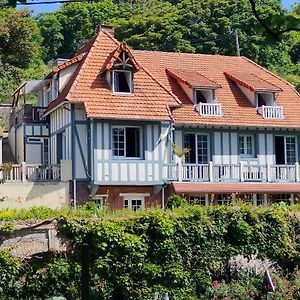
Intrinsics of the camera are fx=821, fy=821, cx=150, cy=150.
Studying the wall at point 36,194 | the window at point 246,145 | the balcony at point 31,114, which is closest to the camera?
the wall at point 36,194

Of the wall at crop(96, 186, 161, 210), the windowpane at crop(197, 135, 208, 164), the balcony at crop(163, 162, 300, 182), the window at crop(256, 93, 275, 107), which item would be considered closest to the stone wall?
the wall at crop(96, 186, 161, 210)

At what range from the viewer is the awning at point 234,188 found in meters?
29.0

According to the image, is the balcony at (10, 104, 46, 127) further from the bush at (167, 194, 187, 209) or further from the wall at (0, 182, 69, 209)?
the bush at (167, 194, 187, 209)

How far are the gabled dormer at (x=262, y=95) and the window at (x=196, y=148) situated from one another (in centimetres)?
272

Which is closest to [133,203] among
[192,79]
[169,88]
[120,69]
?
[120,69]

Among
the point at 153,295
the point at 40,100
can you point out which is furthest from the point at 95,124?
the point at 153,295

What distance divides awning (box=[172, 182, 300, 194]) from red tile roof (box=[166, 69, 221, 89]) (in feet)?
13.0

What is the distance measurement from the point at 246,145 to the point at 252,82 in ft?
8.82

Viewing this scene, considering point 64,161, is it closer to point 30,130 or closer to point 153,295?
point 30,130

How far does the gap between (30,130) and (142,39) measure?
104ft

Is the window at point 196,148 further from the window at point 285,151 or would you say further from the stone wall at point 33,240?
the stone wall at point 33,240

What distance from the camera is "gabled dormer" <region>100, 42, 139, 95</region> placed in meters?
29.1

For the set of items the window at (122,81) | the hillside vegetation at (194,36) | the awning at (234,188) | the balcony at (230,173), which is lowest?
the awning at (234,188)

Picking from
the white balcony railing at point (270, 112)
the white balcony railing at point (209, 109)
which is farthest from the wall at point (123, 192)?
the white balcony railing at point (270, 112)
